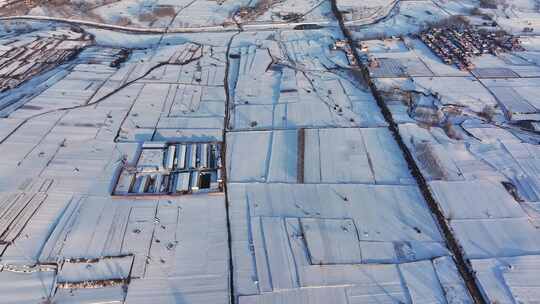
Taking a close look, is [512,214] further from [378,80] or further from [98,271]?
[98,271]

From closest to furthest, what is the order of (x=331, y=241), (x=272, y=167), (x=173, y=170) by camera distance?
(x=331, y=241) < (x=173, y=170) < (x=272, y=167)

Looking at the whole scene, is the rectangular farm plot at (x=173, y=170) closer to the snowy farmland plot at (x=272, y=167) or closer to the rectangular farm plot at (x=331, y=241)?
the snowy farmland plot at (x=272, y=167)

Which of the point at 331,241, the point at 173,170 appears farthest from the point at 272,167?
the point at 331,241

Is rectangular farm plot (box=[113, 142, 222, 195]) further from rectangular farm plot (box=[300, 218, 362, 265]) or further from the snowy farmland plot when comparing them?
rectangular farm plot (box=[300, 218, 362, 265])

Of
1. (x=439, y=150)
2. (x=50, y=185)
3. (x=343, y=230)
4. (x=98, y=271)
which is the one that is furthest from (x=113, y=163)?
(x=439, y=150)

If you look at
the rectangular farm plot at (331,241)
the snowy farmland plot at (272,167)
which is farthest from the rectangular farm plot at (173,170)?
the rectangular farm plot at (331,241)

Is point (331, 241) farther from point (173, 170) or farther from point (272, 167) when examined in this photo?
point (173, 170)
